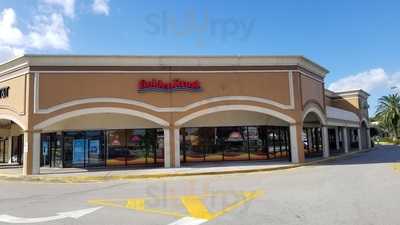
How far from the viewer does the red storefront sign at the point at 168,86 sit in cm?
2400

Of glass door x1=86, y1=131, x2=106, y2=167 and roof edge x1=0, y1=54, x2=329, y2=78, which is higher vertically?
roof edge x1=0, y1=54, x2=329, y2=78

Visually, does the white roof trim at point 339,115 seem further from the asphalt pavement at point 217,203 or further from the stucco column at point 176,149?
the asphalt pavement at point 217,203

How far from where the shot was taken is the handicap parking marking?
9297 mm

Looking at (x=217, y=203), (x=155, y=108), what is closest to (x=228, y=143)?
(x=155, y=108)

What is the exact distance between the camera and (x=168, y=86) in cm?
2430

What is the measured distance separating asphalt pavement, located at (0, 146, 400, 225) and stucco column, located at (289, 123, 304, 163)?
8.70 m

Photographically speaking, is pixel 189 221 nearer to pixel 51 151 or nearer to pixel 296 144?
pixel 296 144

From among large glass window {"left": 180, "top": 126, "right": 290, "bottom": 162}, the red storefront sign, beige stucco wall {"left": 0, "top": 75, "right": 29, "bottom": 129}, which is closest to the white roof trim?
large glass window {"left": 180, "top": 126, "right": 290, "bottom": 162}

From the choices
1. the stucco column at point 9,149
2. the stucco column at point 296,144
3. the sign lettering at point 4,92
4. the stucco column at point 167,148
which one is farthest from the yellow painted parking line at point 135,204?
the stucco column at point 9,149

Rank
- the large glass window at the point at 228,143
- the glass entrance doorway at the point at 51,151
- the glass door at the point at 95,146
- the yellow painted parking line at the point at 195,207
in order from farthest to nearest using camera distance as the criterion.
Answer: the large glass window at the point at 228,143 → the glass entrance doorway at the point at 51,151 → the glass door at the point at 95,146 → the yellow painted parking line at the point at 195,207

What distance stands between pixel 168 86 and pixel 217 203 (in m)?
14.1

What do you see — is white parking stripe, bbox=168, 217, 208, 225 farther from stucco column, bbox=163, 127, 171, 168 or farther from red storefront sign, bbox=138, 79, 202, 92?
red storefront sign, bbox=138, 79, 202, 92

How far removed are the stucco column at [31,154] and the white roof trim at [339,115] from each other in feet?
75.3

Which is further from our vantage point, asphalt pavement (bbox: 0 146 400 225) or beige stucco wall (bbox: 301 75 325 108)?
beige stucco wall (bbox: 301 75 325 108)
